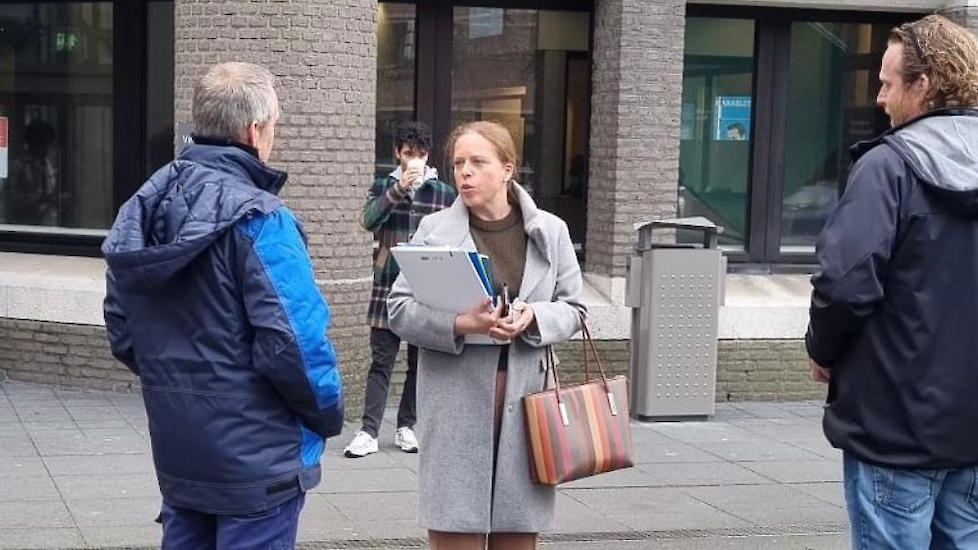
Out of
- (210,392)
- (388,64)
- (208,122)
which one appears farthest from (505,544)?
(388,64)

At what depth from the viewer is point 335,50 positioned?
941 cm

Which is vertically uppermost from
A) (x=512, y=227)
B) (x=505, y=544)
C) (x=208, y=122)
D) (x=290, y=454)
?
(x=208, y=122)

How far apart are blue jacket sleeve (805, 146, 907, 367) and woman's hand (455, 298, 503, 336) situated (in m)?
1.06

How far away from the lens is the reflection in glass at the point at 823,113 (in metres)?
11.7

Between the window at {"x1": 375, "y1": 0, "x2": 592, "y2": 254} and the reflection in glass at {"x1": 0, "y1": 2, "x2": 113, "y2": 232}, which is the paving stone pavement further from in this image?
the window at {"x1": 375, "y1": 0, "x2": 592, "y2": 254}

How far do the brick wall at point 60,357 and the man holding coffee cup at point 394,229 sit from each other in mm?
2543

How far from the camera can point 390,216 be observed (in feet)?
27.1

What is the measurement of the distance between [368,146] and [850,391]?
632 cm

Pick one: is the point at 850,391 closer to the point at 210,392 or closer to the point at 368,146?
the point at 210,392

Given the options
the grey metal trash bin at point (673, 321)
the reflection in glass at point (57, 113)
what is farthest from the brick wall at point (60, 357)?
the grey metal trash bin at point (673, 321)

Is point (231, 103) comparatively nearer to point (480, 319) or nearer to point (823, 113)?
point (480, 319)

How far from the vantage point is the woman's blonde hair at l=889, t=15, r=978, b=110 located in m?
3.76

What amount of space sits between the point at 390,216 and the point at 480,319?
3.92m

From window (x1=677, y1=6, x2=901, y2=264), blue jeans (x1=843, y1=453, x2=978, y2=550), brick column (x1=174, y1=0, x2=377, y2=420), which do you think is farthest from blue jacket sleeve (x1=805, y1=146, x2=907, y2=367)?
window (x1=677, y1=6, x2=901, y2=264)
